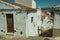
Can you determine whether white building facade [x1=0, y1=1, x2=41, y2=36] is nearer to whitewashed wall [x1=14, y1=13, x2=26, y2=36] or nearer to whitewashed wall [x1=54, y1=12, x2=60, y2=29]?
whitewashed wall [x1=14, y1=13, x2=26, y2=36]

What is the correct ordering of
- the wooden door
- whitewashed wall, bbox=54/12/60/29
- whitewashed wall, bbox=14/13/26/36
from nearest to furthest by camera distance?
whitewashed wall, bbox=54/12/60/29
whitewashed wall, bbox=14/13/26/36
the wooden door

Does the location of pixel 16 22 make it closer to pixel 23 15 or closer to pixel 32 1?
pixel 23 15

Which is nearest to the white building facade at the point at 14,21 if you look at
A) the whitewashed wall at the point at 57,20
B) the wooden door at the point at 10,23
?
the wooden door at the point at 10,23

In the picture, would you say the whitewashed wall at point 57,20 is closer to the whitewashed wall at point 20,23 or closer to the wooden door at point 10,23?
the whitewashed wall at point 20,23

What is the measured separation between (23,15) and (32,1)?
7.86 meters

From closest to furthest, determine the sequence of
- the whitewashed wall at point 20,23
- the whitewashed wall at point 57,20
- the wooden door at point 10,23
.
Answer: the whitewashed wall at point 57,20 → the whitewashed wall at point 20,23 → the wooden door at point 10,23

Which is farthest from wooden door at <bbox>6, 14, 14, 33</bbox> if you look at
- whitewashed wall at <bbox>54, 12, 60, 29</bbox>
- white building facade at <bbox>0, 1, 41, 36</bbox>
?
whitewashed wall at <bbox>54, 12, 60, 29</bbox>

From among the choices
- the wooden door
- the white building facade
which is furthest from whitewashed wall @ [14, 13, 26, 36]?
the wooden door

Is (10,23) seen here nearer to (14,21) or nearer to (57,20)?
(14,21)

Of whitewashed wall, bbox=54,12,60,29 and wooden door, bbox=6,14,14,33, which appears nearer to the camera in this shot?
whitewashed wall, bbox=54,12,60,29

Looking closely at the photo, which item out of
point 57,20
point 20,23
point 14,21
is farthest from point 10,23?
point 57,20

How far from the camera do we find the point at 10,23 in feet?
53.1

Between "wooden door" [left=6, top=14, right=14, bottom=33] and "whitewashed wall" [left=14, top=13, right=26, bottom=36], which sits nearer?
"whitewashed wall" [left=14, top=13, right=26, bottom=36]

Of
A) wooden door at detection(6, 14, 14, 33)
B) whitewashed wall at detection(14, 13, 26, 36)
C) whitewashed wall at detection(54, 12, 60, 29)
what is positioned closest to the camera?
whitewashed wall at detection(54, 12, 60, 29)
